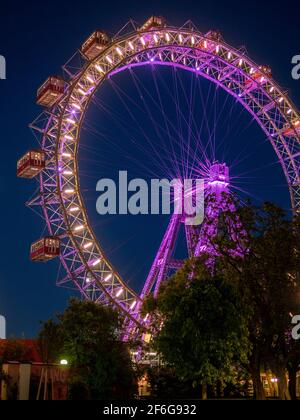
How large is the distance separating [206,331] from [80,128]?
63.7 feet

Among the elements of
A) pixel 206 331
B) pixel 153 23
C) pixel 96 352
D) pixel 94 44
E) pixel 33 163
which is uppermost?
pixel 153 23

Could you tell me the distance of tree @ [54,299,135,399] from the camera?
103 feet

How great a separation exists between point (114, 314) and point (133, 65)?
18673 mm

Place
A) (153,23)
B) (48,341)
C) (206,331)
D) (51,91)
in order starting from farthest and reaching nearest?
(48,341), (153,23), (51,91), (206,331)

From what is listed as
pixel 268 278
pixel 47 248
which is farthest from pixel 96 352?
pixel 268 278

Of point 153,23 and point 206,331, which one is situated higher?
point 153,23

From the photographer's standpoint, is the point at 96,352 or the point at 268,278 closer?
the point at 268,278

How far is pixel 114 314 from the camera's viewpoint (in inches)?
1351

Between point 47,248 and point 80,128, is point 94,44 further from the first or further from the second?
point 47,248

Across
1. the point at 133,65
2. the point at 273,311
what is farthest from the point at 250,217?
the point at 133,65

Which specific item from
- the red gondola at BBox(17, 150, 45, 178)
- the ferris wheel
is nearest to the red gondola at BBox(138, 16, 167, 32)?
the ferris wheel

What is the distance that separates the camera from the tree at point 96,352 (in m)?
31.3

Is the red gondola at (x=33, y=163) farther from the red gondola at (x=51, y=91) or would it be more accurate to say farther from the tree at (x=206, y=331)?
the tree at (x=206, y=331)

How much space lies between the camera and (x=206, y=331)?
25.0 metres
